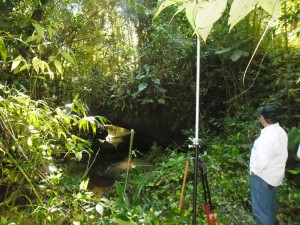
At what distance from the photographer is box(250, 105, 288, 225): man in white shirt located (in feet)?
8.87

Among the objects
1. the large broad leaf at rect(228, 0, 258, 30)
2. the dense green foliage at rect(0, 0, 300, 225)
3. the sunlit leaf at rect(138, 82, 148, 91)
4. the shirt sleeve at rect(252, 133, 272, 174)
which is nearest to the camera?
the large broad leaf at rect(228, 0, 258, 30)

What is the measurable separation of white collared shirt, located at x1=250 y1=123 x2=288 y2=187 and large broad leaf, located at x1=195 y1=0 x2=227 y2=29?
2.53 m

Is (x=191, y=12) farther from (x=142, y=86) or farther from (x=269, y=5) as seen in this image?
(x=142, y=86)

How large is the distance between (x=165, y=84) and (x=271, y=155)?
343 cm

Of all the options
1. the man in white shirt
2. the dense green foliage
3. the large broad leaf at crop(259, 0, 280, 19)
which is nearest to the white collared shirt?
the man in white shirt

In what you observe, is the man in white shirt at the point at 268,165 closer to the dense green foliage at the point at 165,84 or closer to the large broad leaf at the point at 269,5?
the dense green foliage at the point at 165,84

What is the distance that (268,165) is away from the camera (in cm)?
272

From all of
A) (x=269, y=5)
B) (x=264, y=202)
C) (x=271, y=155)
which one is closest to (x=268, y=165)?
(x=271, y=155)

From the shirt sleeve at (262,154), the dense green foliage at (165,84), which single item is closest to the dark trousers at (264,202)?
the shirt sleeve at (262,154)

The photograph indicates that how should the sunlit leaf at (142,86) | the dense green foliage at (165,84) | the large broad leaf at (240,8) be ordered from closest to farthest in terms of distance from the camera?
the large broad leaf at (240,8) → the dense green foliage at (165,84) → the sunlit leaf at (142,86)

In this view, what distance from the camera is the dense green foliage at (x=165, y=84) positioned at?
3.35 m

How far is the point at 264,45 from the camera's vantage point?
16.9ft

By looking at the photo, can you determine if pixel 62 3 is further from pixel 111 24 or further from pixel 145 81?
pixel 145 81

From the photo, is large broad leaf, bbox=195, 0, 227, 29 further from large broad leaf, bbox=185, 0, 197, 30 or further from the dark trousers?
the dark trousers
